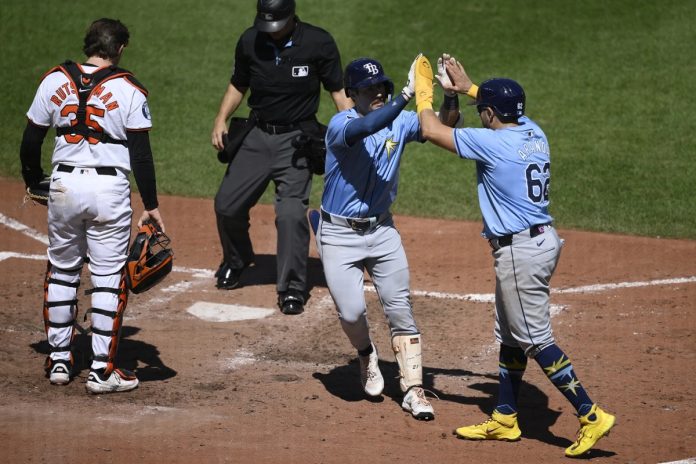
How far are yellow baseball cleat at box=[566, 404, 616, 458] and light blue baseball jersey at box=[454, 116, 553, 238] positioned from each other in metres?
0.96

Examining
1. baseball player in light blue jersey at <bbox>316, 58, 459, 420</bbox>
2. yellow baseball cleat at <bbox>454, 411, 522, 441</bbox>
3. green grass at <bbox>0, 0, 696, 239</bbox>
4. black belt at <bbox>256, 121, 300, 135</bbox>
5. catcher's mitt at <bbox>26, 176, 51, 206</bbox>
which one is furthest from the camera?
green grass at <bbox>0, 0, 696, 239</bbox>

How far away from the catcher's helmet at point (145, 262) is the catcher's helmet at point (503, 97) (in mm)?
2010

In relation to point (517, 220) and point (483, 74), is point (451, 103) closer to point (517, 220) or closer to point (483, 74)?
point (517, 220)

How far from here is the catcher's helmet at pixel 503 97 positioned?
209 inches

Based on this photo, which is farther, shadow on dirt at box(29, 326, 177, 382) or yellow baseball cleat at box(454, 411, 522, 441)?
shadow on dirt at box(29, 326, 177, 382)

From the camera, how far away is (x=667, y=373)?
633 cm

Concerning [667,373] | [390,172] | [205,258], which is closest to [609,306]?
[667,373]

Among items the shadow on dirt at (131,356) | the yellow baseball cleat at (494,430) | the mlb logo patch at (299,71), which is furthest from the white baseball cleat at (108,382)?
the mlb logo patch at (299,71)

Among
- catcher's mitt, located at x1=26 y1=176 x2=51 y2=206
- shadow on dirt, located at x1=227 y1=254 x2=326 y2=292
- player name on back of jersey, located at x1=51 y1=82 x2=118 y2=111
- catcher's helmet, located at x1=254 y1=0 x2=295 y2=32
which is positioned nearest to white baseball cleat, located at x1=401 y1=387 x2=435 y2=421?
player name on back of jersey, located at x1=51 y1=82 x2=118 y2=111

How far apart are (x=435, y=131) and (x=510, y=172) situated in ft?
1.42

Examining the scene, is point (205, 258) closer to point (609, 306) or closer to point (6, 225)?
point (6, 225)

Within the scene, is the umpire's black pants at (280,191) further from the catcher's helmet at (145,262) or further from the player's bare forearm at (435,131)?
the player's bare forearm at (435,131)

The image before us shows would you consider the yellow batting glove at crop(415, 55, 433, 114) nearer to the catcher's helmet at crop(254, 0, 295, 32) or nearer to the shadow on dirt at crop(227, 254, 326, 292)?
the catcher's helmet at crop(254, 0, 295, 32)

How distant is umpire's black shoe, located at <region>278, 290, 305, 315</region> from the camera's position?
7.56m
